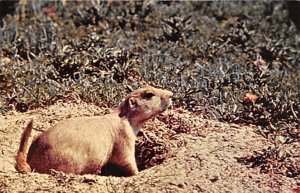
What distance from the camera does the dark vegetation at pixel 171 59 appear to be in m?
6.18

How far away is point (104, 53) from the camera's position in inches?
300

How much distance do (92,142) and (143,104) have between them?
2.20ft

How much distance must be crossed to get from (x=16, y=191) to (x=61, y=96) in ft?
6.61

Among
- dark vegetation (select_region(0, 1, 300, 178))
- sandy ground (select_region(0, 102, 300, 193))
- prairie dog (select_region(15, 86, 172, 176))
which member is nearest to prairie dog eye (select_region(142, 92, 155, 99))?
prairie dog (select_region(15, 86, 172, 176))

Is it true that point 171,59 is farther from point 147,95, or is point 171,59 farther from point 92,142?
point 92,142

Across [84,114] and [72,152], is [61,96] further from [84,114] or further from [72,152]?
[72,152]

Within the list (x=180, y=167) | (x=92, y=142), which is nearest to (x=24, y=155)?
(x=92, y=142)

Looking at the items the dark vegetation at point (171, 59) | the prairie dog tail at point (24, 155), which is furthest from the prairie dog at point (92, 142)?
the dark vegetation at point (171, 59)

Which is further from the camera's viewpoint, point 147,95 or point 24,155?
point 147,95

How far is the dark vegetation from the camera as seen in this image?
618cm

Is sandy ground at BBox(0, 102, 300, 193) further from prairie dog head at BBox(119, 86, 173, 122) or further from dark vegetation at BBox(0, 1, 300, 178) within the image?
prairie dog head at BBox(119, 86, 173, 122)

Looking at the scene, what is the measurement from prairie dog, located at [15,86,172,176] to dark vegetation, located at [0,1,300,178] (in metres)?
0.96

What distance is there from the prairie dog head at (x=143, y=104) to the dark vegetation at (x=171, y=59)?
0.90 m

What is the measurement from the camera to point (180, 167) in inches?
183
